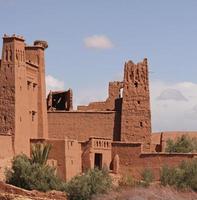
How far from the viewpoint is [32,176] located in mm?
46469

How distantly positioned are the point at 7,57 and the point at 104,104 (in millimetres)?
11197

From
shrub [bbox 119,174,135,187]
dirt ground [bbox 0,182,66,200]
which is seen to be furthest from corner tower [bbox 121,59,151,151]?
dirt ground [bbox 0,182,66,200]

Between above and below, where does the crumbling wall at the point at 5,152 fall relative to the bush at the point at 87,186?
above

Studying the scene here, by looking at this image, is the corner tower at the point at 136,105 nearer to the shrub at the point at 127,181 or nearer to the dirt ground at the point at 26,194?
the shrub at the point at 127,181

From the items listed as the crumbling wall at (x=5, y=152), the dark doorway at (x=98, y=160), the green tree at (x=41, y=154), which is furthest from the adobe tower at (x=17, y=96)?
the dark doorway at (x=98, y=160)

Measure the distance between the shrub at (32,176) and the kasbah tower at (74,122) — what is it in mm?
1196

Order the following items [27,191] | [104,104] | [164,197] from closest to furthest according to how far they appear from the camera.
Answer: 1. [164,197]
2. [27,191]
3. [104,104]

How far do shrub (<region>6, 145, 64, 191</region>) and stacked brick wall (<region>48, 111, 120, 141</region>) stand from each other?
982 cm

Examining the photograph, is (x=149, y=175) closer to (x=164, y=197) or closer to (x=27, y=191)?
(x=27, y=191)

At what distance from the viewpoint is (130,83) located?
5794cm

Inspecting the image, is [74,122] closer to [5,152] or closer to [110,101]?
[110,101]

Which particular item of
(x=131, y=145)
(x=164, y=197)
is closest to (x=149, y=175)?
(x=131, y=145)

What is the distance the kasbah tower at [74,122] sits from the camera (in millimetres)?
51125

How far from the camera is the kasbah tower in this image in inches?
2013
